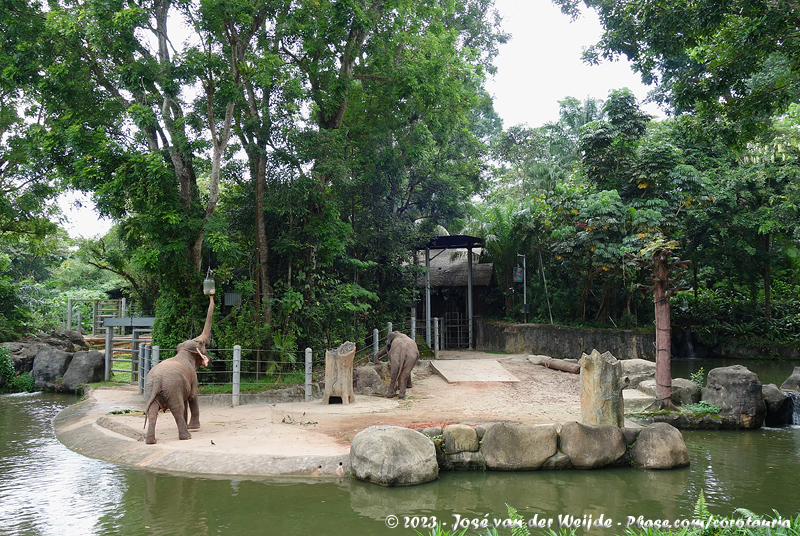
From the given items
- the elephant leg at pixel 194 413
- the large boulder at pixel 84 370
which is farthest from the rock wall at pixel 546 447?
the large boulder at pixel 84 370

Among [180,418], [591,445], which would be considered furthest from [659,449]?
[180,418]

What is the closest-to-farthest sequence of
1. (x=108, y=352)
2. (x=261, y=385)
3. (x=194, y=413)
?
(x=194, y=413) → (x=261, y=385) → (x=108, y=352)

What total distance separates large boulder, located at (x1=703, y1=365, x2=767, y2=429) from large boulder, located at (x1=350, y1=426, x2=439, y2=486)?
6171mm

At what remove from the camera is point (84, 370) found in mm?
15523

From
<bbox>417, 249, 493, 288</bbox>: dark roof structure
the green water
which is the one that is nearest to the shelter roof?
<bbox>417, 249, 493, 288</bbox>: dark roof structure

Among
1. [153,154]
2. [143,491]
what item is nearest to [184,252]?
[153,154]

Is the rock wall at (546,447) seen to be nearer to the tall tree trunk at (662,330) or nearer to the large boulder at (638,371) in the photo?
the tall tree trunk at (662,330)

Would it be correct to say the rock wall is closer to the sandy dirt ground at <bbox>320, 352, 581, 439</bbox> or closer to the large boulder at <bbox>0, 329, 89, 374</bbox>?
the sandy dirt ground at <bbox>320, 352, 581, 439</bbox>

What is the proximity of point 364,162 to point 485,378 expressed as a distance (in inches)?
260

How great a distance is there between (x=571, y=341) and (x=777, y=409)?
823 centimetres

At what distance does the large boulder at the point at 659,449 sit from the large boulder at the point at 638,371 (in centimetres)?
504

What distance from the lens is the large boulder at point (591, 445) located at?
7336mm

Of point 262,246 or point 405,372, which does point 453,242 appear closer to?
point 262,246

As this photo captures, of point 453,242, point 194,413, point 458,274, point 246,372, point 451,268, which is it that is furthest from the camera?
point 451,268
